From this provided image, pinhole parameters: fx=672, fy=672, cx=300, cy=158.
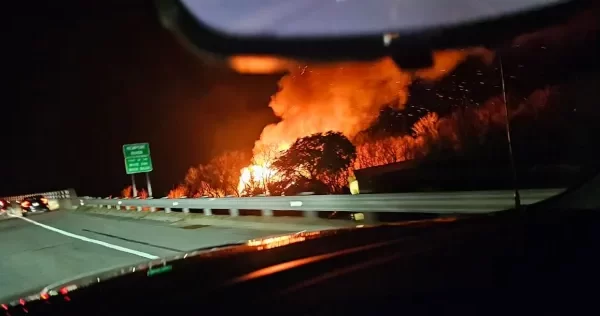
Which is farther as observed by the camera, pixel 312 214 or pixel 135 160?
pixel 135 160

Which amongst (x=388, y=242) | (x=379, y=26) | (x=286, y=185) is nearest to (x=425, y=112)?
(x=286, y=185)

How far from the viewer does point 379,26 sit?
48.8 ft

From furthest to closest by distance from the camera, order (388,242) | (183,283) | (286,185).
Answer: (286,185) → (388,242) → (183,283)

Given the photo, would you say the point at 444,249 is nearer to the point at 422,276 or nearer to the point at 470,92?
the point at 422,276

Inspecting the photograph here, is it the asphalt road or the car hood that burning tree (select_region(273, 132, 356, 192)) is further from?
the car hood

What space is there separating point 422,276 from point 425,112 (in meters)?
36.1

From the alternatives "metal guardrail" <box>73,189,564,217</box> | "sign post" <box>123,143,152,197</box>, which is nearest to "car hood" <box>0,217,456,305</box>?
"metal guardrail" <box>73,189,564,217</box>

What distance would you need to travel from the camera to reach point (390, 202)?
12.9 meters

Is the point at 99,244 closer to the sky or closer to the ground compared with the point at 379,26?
closer to the ground

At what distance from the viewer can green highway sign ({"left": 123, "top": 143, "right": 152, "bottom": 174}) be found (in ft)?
117

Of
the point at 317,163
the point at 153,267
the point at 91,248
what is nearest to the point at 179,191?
the point at 317,163

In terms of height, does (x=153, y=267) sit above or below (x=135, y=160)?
below

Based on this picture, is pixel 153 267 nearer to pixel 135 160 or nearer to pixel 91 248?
pixel 91 248

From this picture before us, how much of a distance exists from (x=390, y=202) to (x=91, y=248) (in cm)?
671
